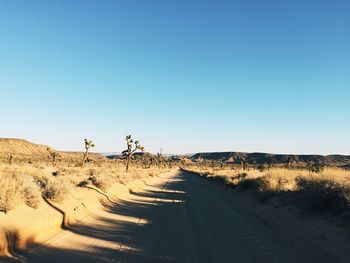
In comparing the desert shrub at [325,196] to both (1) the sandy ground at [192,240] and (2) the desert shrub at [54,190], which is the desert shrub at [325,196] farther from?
(2) the desert shrub at [54,190]

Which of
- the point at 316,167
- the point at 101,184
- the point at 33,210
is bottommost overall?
the point at 33,210

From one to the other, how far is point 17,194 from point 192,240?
17.2 feet

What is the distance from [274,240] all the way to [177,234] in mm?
2976

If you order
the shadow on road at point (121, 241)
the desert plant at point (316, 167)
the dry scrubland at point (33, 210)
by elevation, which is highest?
the desert plant at point (316, 167)

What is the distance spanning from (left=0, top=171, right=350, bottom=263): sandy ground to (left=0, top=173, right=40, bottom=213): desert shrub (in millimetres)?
1494

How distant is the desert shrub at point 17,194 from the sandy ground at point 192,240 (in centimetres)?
149

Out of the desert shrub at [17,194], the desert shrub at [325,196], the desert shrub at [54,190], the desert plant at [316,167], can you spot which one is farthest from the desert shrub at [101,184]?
the desert plant at [316,167]

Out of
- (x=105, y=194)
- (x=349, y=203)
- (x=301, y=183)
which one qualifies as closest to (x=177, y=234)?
(x=349, y=203)

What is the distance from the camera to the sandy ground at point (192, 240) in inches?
375

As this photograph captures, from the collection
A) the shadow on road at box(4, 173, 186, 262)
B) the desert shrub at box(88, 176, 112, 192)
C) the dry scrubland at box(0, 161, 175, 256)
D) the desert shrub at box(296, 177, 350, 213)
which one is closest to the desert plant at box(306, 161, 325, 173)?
the desert shrub at box(296, 177, 350, 213)

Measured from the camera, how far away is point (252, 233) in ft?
43.9

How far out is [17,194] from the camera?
11.7 meters

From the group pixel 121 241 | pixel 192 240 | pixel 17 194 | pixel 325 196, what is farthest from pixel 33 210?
pixel 325 196

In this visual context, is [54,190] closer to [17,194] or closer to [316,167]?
→ [17,194]
